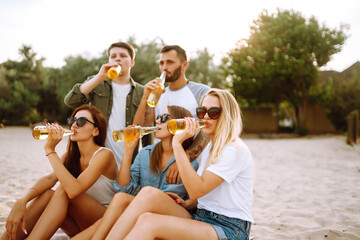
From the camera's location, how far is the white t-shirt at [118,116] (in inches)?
149

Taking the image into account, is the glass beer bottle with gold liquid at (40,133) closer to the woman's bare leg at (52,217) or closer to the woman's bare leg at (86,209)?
the woman's bare leg at (52,217)

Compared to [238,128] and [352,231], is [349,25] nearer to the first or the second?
[352,231]

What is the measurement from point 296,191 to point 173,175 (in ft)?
12.4

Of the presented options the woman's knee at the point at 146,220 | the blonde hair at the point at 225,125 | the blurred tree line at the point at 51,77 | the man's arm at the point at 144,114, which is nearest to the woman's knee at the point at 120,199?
the woman's knee at the point at 146,220

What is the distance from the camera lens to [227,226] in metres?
2.09

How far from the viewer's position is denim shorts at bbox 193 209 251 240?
2036mm

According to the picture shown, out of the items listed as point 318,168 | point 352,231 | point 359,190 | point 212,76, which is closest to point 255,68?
point 212,76

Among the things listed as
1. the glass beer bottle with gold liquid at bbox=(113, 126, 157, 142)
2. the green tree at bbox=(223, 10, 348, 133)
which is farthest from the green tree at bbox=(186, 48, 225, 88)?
the glass beer bottle with gold liquid at bbox=(113, 126, 157, 142)

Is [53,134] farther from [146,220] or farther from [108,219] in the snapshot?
[146,220]

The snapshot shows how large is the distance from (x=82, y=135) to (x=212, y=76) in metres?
21.2

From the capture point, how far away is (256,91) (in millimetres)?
20359

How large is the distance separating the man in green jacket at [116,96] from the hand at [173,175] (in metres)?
1.27

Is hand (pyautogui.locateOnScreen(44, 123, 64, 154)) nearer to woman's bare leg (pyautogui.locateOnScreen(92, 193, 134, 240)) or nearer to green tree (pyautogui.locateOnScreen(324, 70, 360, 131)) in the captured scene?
woman's bare leg (pyautogui.locateOnScreen(92, 193, 134, 240))

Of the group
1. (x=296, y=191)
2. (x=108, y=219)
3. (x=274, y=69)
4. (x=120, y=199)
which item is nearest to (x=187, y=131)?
(x=120, y=199)
